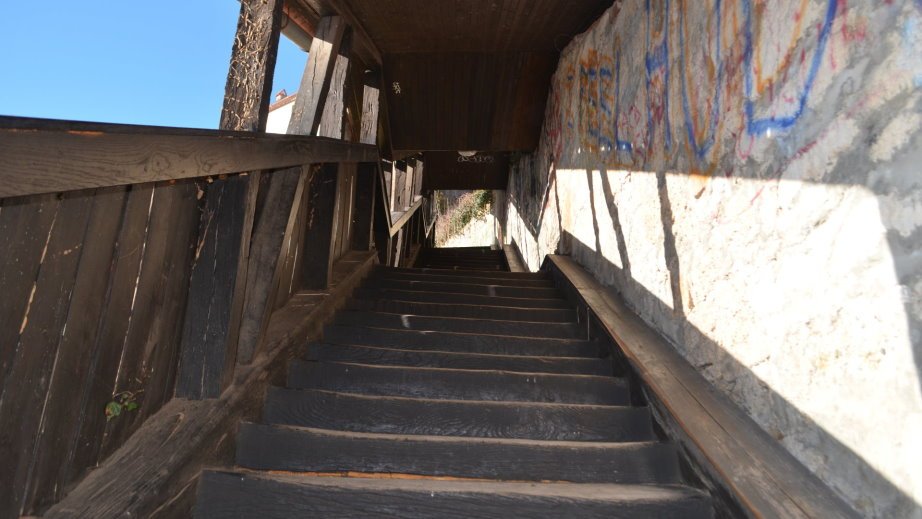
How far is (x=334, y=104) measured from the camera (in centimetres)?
374

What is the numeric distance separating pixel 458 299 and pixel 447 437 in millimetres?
1876

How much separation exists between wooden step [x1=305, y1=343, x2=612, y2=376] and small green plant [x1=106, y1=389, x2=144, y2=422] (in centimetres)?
102

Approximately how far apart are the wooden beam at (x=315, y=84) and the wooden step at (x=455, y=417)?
1.58 meters

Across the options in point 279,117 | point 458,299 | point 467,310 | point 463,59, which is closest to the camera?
point 467,310

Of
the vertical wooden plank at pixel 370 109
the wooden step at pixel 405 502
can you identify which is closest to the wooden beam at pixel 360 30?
the vertical wooden plank at pixel 370 109

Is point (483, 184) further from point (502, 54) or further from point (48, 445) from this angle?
point (48, 445)

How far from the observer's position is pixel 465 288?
4027mm

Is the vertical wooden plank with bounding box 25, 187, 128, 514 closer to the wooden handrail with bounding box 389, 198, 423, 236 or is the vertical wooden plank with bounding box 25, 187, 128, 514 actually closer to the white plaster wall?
the wooden handrail with bounding box 389, 198, 423, 236

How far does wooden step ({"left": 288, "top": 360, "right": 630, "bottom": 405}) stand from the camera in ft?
7.38

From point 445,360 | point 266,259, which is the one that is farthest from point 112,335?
point 445,360

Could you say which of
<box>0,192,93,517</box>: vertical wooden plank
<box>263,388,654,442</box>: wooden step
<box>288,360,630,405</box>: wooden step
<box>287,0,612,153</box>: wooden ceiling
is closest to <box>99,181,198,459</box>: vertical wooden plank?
<box>0,192,93,517</box>: vertical wooden plank

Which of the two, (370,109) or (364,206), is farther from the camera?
(370,109)

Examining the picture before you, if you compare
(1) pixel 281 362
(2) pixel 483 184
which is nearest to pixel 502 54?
(1) pixel 281 362

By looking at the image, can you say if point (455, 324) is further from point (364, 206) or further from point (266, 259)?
point (364, 206)
